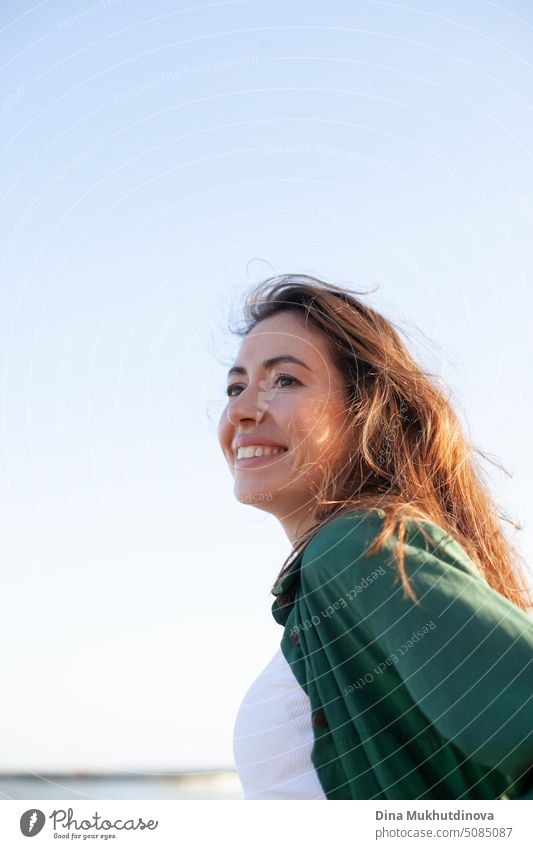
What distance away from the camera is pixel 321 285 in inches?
94.9

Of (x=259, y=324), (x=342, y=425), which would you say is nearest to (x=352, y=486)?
(x=342, y=425)

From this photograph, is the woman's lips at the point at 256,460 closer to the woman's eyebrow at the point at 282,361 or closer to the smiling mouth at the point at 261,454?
the smiling mouth at the point at 261,454

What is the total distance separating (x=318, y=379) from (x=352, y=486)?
302 mm

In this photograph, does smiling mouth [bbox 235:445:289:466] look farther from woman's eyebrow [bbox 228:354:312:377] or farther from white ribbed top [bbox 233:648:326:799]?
white ribbed top [bbox 233:648:326:799]

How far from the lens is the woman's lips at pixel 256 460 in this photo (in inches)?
83.8

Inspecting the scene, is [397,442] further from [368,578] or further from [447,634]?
[447,634]

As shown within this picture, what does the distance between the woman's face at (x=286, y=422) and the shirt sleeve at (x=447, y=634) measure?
420mm

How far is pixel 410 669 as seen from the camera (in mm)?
1484

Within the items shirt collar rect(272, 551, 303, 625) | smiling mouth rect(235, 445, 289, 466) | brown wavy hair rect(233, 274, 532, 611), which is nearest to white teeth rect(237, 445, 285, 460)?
smiling mouth rect(235, 445, 289, 466)

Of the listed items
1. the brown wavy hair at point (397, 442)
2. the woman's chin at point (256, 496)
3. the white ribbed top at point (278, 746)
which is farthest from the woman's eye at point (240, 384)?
the white ribbed top at point (278, 746)

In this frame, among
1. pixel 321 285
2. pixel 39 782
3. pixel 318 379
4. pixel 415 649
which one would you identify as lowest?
pixel 415 649

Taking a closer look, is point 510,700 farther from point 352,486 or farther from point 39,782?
point 39,782

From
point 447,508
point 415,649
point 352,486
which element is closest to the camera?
point 415,649

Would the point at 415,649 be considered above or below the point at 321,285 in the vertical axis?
below
